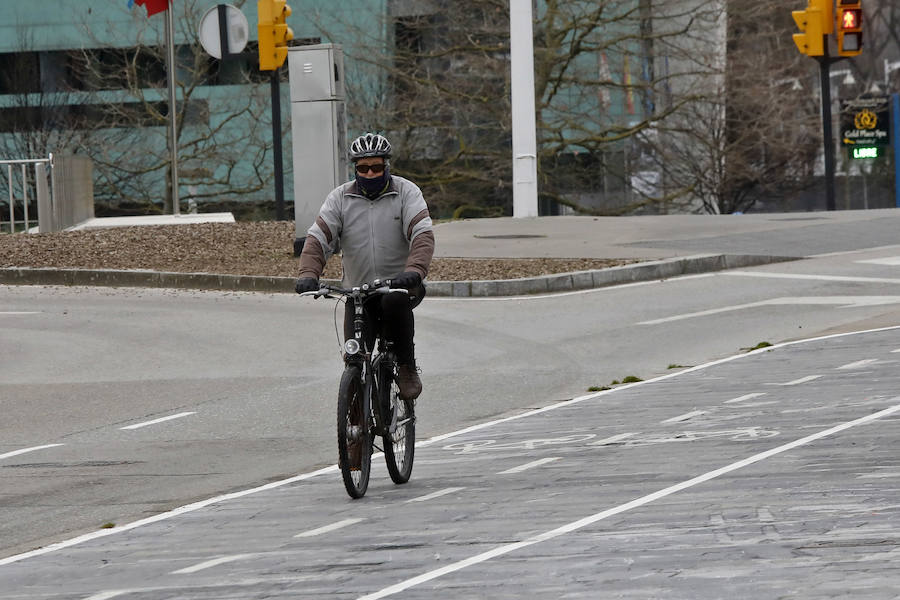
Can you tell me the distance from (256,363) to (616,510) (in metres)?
6.50

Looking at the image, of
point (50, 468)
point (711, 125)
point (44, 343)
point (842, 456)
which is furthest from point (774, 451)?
point (711, 125)

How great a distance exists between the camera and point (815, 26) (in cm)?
2739

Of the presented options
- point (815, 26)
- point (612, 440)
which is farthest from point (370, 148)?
point (815, 26)

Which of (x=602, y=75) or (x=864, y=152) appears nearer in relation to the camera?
(x=602, y=75)

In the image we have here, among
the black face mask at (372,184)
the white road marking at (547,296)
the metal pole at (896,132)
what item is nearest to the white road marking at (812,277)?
the white road marking at (547,296)

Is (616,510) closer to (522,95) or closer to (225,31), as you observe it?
(522,95)

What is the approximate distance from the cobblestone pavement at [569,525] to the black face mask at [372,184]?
1.49 metres

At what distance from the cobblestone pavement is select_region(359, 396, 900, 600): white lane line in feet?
0.04

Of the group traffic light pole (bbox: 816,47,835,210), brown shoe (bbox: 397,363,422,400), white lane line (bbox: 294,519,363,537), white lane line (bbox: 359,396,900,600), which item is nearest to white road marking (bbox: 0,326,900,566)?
brown shoe (bbox: 397,363,422,400)

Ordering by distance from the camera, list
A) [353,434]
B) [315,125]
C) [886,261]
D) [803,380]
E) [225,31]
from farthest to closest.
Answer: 1. [225,31]
2. [315,125]
3. [886,261]
4. [803,380]
5. [353,434]

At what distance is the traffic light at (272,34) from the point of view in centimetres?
2156

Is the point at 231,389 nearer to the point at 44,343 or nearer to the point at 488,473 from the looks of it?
the point at 44,343

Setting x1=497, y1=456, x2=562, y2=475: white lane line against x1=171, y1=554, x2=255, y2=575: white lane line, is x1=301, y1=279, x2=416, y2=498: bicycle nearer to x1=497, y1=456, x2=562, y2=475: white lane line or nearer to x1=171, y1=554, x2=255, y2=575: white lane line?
x1=497, y1=456, x2=562, y2=475: white lane line

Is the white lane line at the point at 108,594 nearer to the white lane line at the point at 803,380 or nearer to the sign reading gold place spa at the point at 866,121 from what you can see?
the white lane line at the point at 803,380
